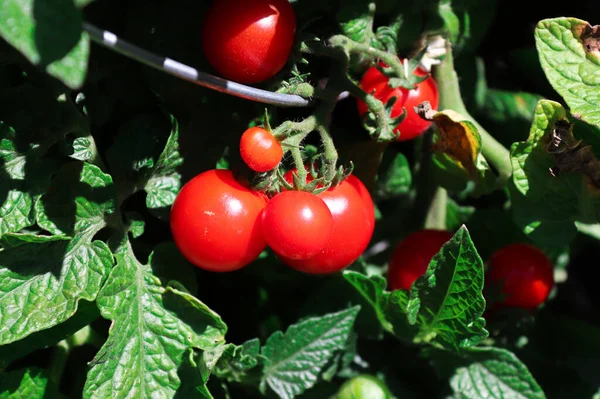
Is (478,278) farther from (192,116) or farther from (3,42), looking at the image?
(3,42)

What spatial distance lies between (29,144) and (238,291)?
0.59 m

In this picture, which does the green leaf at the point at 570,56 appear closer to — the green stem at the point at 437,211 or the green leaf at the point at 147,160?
Answer: the green stem at the point at 437,211

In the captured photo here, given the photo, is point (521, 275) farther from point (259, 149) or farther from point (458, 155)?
point (259, 149)

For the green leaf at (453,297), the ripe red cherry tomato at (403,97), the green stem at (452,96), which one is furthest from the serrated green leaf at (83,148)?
the green stem at (452,96)

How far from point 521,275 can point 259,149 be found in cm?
70

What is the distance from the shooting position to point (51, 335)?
1.20m

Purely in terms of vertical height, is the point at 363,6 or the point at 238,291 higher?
the point at 363,6

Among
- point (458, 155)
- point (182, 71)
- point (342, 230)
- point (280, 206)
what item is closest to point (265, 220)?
point (280, 206)

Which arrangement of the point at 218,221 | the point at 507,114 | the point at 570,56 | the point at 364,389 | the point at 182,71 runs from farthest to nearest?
the point at 507,114
the point at 364,389
the point at 570,56
the point at 218,221
the point at 182,71

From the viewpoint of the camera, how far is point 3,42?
41.2 inches

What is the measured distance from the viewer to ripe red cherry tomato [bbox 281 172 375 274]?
43.7 inches

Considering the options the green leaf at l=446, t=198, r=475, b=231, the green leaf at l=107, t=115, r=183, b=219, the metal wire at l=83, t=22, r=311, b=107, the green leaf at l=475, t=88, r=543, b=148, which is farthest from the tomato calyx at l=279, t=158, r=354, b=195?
the green leaf at l=475, t=88, r=543, b=148

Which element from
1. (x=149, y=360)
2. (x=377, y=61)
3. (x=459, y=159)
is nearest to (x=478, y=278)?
(x=459, y=159)

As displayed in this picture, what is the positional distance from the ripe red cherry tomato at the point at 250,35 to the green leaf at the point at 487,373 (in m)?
0.67
